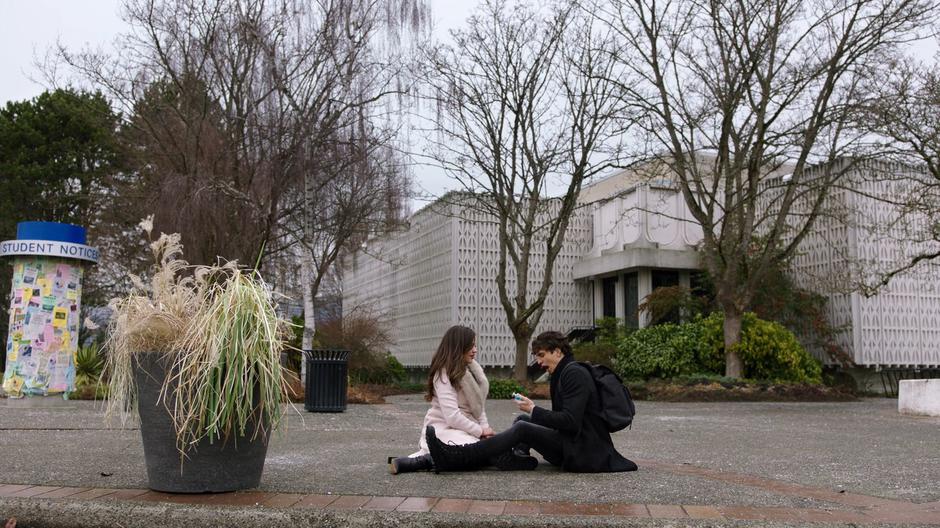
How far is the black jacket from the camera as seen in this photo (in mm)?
5824

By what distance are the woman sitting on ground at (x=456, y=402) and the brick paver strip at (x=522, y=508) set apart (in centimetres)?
136

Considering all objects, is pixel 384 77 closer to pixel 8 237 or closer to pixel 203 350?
pixel 203 350

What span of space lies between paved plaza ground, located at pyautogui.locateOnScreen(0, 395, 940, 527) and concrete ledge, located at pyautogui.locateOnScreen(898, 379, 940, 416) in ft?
14.1

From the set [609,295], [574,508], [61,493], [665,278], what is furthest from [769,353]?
[61,493]

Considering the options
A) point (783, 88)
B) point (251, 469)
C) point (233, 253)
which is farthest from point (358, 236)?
point (251, 469)

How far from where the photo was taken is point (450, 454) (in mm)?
5973

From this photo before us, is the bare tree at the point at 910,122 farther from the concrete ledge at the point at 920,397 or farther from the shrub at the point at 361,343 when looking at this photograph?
the shrub at the point at 361,343

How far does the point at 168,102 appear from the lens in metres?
18.6

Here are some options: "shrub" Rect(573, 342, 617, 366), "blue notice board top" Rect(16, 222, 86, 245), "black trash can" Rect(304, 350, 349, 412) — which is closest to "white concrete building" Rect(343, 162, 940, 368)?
"shrub" Rect(573, 342, 617, 366)

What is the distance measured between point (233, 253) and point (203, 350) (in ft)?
41.1

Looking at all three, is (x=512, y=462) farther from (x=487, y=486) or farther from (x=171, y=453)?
(x=171, y=453)

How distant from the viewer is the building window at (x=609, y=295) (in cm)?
2664

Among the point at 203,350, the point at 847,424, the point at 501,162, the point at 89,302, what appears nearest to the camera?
the point at 203,350

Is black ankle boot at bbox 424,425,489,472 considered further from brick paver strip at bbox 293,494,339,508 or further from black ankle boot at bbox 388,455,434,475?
brick paver strip at bbox 293,494,339,508
